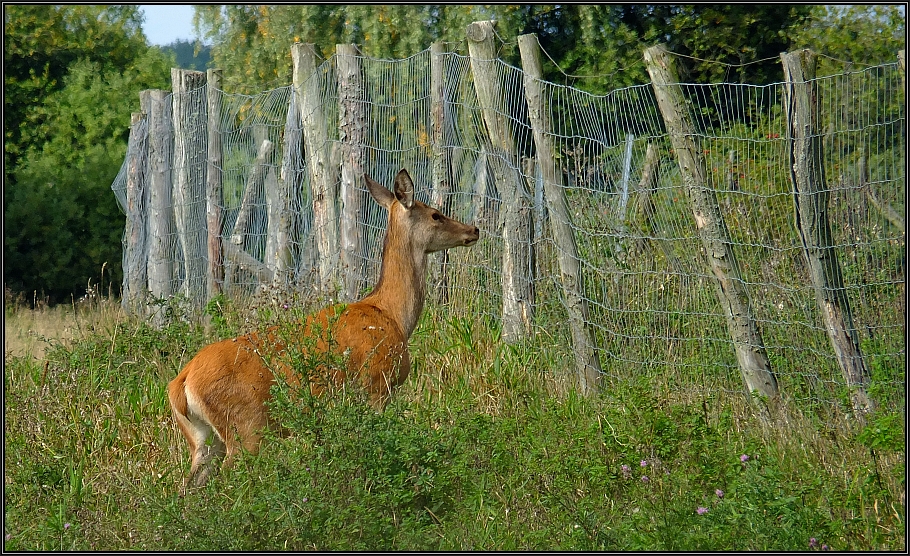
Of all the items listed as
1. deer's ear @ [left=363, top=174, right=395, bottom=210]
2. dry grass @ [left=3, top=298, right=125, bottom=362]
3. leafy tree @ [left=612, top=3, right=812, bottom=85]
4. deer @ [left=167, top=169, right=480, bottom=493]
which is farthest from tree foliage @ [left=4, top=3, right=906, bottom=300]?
deer @ [left=167, top=169, right=480, bottom=493]

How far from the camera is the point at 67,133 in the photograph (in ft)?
61.1

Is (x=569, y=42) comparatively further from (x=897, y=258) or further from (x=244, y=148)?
(x=897, y=258)

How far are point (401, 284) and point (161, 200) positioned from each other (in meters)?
4.75

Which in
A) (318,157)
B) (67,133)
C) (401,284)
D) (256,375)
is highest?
(67,133)

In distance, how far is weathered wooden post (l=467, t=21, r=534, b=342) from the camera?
667 centimetres

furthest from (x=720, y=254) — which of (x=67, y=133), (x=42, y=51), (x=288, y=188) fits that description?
(x=42, y=51)

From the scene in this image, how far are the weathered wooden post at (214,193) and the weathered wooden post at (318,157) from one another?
5.38 ft

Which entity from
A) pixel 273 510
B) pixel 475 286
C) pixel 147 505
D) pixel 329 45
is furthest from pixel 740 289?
pixel 329 45

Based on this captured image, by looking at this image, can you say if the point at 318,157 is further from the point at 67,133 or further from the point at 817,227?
the point at 67,133

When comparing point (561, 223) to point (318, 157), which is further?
point (318, 157)

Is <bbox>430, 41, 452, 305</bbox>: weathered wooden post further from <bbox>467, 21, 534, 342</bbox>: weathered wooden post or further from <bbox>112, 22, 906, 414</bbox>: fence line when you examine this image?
<bbox>467, 21, 534, 342</bbox>: weathered wooden post

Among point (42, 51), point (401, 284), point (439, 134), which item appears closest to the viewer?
point (401, 284)

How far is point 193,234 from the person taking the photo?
9.89 meters

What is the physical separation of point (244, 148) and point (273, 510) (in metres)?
5.90
